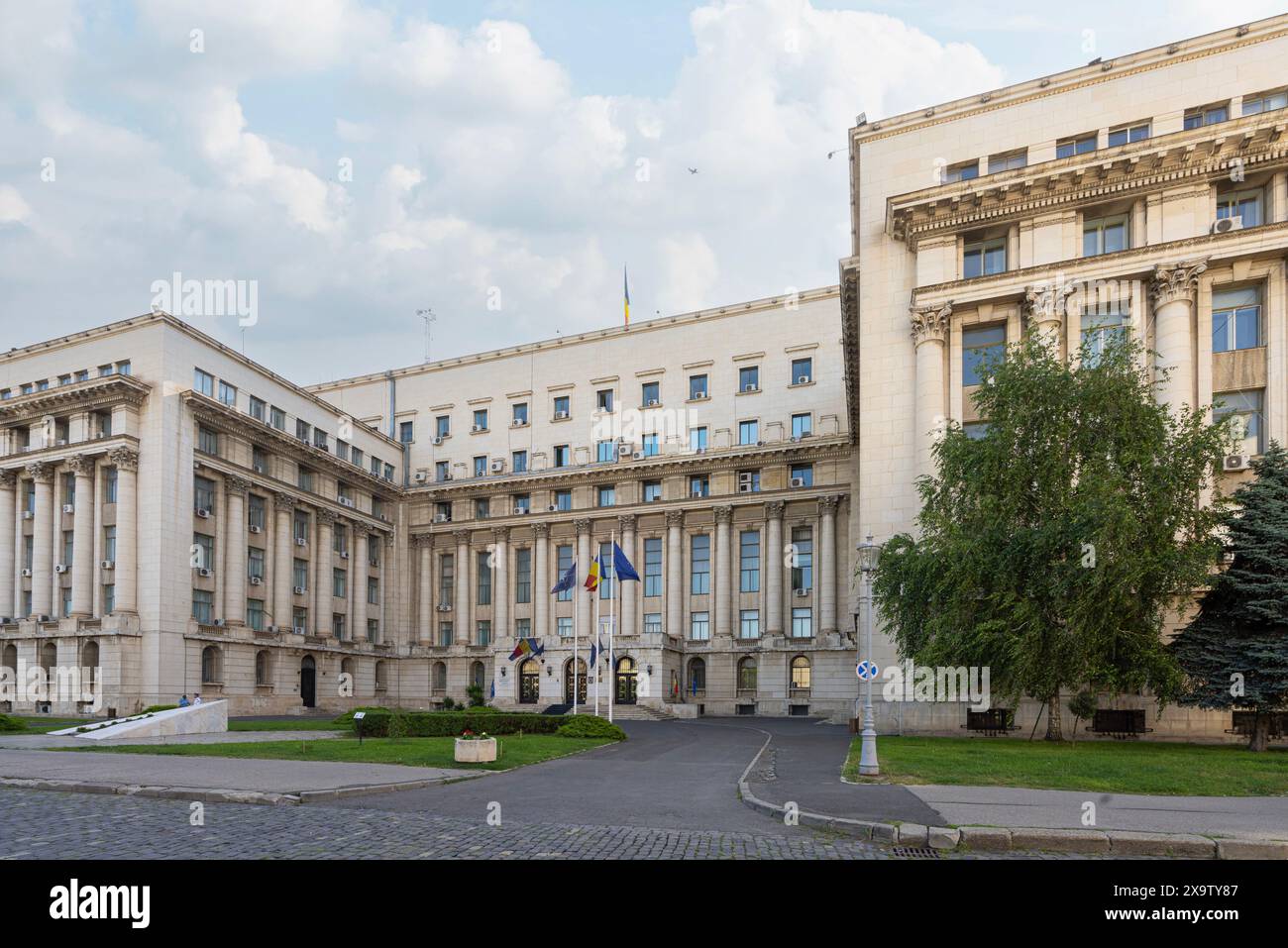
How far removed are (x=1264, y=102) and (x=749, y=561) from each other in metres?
41.7

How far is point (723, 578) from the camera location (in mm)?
67062

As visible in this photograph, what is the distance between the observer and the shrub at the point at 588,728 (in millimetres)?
32625

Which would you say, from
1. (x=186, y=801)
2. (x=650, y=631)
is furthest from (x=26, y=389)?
(x=186, y=801)

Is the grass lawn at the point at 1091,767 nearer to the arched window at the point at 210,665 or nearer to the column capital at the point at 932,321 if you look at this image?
the column capital at the point at 932,321

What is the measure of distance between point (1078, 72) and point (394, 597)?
2379 inches

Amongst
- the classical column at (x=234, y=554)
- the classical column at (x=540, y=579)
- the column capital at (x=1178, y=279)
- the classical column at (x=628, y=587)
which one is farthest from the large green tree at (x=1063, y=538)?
the classical column at (x=540, y=579)

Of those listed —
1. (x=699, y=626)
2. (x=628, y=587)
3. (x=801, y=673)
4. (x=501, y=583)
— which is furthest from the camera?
(x=501, y=583)

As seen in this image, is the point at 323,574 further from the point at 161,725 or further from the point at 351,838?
the point at 351,838

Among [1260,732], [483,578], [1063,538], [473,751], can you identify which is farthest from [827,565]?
[473,751]

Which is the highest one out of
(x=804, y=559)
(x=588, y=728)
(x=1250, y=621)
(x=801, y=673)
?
(x=1250, y=621)

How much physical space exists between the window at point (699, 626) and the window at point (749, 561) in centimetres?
332

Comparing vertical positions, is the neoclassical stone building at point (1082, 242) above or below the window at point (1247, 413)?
above
